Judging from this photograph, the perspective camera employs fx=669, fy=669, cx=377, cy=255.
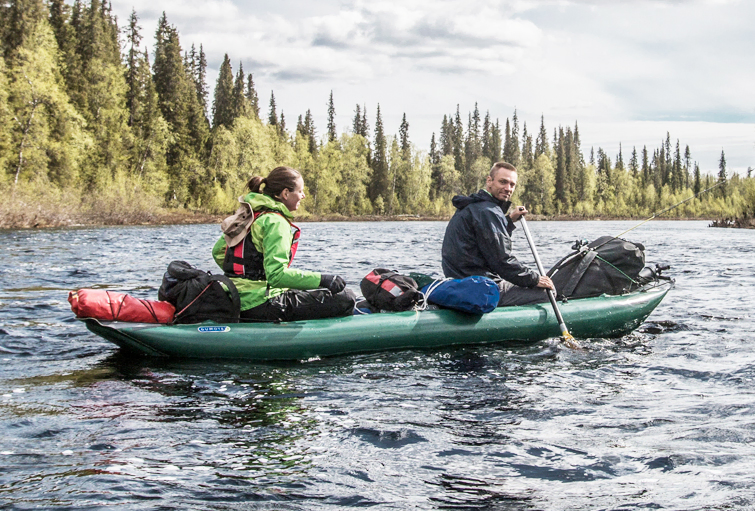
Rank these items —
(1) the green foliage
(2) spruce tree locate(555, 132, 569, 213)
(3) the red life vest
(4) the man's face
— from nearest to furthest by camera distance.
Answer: (3) the red life vest
(4) the man's face
(1) the green foliage
(2) spruce tree locate(555, 132, 569, 213)

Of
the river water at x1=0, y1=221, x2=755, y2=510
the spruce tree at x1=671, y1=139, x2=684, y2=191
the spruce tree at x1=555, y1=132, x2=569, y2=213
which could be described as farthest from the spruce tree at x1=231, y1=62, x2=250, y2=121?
the spruce tree at x1=671, y1=139, x2=684, y2=191

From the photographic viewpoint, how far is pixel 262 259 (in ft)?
18.2

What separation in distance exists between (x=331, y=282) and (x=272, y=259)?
1.87 feet

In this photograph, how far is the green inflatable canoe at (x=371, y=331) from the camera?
18.1 feet

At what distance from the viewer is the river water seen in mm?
3203

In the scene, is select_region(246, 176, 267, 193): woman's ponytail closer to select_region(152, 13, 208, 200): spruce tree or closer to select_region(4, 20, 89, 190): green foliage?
select_region(4, 20, 89, 190): green foliage

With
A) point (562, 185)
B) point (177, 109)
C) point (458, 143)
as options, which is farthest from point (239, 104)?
point (562, 185)

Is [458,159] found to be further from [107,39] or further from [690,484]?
[690,484]

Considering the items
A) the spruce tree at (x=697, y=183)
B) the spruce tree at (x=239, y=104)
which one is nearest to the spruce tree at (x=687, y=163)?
the spruce tree at (x=697, y=183)

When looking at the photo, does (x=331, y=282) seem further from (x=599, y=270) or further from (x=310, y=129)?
(x=310, y=129)

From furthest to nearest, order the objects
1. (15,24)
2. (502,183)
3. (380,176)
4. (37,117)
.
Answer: (380,176), (15,24), (37,117), (502,183)

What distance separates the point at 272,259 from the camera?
209 inches

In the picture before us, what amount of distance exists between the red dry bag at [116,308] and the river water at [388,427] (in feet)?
1.33

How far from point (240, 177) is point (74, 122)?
20.0 metres
